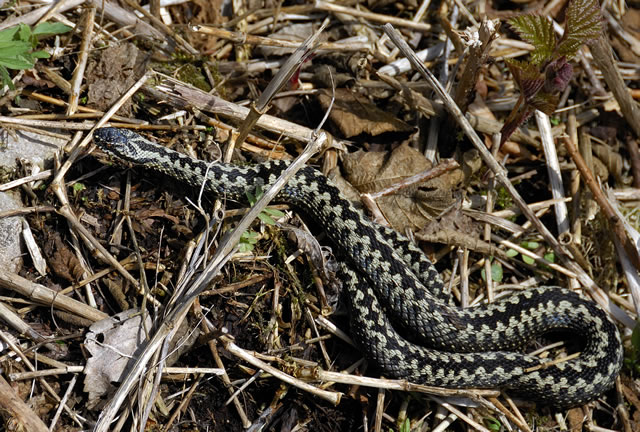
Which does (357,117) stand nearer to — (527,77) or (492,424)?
(527,77)

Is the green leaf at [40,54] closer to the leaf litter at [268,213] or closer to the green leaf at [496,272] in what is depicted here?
the leaf litter at [268,213]

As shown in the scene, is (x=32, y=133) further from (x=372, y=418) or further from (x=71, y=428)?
(x=372, y=418)

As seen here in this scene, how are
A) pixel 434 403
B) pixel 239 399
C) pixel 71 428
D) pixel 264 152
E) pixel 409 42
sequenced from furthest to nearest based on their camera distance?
pixel 409 42 → pixel 264 152 → pixel 434 403 → pixel 239 399 → pixel 71 428

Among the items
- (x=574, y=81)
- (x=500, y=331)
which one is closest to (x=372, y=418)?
(x=500, y=331)

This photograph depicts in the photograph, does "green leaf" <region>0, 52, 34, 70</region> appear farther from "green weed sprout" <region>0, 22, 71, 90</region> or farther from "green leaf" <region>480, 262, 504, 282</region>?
"green leaf" <region>480, 262, 504, 282</region>

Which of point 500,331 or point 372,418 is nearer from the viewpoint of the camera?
point 372,418

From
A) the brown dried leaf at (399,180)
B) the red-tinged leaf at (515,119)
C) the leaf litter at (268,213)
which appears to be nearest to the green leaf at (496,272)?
the leaf litter at (268,213)

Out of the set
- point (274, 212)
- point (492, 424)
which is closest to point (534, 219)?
point (492, 424)
